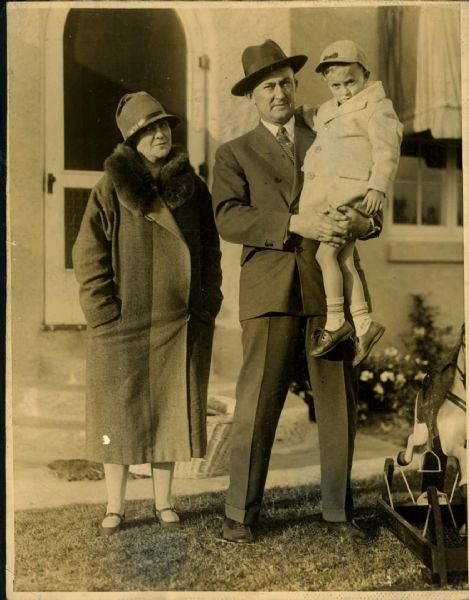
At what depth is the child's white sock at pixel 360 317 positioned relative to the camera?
3008 millimetres

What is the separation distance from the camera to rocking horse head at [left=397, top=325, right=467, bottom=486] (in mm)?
3162

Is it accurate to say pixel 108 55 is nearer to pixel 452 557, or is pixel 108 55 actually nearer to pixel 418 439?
pixel 418 439

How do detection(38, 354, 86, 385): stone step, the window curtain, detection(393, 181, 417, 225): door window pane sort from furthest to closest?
detection(393, 181, 417, 225): door window pane → the window curtain → detection(38, 354, 86, 385): stone step

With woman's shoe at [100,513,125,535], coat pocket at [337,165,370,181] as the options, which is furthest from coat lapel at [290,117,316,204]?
woman's shoe at [100,513,125,535]

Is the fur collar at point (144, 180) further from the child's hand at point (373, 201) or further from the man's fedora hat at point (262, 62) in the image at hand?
the child's hand at point (373, 201)

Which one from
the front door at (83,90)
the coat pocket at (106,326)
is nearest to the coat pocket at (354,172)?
the front door at (83,90)

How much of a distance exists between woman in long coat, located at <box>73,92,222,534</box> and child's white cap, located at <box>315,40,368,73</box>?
70cm

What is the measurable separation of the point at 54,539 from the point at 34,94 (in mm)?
2007

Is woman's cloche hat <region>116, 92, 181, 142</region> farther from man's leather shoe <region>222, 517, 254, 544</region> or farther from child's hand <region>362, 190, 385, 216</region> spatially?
man's leather shoe <region>222, 517, 254, 544</region>

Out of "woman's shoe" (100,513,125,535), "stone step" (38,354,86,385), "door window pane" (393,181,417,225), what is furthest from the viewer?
"door window pane" (393,181,417,225)

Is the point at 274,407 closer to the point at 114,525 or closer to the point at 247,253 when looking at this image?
the point at 247,253

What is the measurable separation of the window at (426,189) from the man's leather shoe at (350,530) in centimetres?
152

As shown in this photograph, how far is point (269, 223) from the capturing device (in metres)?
2.97

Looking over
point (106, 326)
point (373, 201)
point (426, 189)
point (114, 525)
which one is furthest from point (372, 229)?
point (114, 525)
